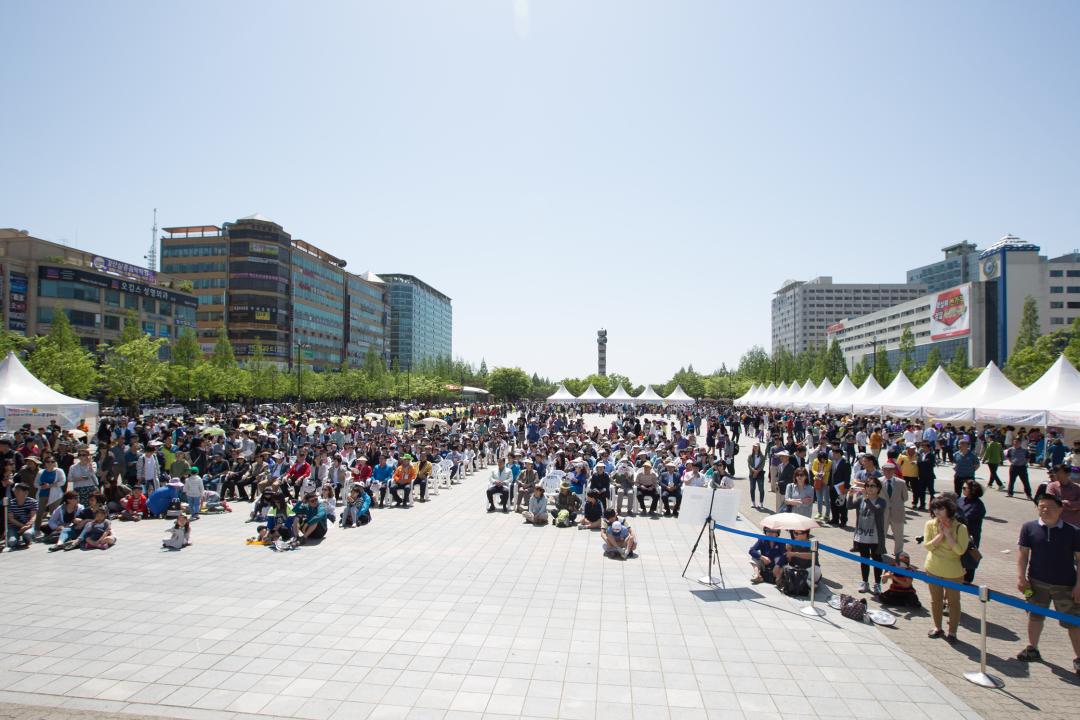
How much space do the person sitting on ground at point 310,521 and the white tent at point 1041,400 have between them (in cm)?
2225

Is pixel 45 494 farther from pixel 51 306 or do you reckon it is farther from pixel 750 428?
pixel 51 306

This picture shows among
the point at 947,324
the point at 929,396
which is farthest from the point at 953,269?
the point at 929,396

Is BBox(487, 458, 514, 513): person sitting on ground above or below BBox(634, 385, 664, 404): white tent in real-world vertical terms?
below

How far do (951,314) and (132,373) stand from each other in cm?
11539

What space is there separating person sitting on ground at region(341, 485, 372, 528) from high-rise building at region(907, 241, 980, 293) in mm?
189719

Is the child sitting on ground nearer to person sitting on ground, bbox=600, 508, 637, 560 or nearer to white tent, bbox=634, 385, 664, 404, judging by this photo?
person sitting on ground, bbox=600, 508, 637, 560

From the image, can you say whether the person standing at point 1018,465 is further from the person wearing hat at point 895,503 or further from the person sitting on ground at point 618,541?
the person sitting on ground at point 618,541

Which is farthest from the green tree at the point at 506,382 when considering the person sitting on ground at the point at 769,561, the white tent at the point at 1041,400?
the person sitting on ground at the point at 769,561

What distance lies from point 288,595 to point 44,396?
798 inches

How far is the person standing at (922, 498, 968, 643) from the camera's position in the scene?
6742 mm

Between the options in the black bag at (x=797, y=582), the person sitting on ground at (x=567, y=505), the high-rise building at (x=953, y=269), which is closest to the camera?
the black bag at (x=797, y=582)

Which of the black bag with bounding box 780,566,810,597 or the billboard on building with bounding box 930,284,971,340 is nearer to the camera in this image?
the black bag with bounding box 780,566,810,597

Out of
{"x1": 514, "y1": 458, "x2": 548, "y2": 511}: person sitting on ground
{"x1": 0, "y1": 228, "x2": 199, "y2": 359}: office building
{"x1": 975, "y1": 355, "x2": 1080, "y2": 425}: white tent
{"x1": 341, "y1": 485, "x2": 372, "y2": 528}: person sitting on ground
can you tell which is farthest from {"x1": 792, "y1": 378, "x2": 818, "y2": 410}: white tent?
{"x1": 0, "y1": 228, "x2": 199, "y2": 359}: office building

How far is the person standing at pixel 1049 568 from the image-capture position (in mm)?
6102
